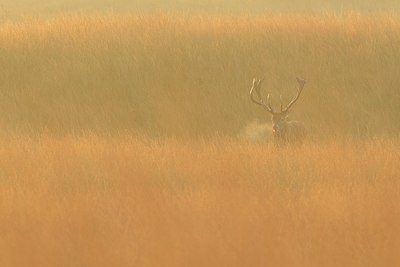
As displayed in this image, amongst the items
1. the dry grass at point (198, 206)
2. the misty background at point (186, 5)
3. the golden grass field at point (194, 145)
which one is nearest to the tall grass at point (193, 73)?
the golden grass field at point (194, 145)

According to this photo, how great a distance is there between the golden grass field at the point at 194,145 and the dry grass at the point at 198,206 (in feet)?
0.04

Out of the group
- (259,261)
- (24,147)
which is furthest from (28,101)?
(259,261)

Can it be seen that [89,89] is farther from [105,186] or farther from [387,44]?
[105,186]

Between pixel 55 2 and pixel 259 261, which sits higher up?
pixel 55 2

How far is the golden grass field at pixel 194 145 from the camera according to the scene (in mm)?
5082

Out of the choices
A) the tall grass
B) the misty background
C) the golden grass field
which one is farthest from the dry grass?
the misty background

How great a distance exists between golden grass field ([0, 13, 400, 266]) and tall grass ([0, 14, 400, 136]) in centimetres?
3

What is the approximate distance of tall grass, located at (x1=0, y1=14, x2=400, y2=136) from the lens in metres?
10.3

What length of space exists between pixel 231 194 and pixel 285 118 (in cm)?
320

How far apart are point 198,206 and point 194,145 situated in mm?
2405

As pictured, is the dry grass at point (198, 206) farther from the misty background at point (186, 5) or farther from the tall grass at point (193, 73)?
the misty background at point (186, 5)

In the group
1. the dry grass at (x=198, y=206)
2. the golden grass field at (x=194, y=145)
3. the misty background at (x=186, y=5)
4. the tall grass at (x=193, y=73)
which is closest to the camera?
the dry grass at (x=198, y=206)

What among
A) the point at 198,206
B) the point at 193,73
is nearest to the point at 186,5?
the point at 193,73

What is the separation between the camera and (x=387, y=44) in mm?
11742
